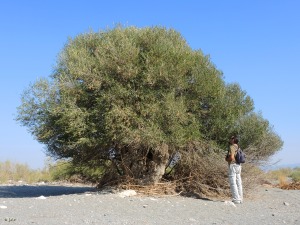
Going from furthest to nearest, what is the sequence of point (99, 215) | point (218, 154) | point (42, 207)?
point (218, 154)
point (42, 207)
point (99, 215)

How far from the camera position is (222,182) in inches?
662

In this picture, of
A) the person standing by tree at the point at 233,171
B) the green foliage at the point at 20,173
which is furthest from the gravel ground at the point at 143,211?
the green foliage at the point at 20,173

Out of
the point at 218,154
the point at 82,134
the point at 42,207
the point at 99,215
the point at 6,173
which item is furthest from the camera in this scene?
the point at 6,173

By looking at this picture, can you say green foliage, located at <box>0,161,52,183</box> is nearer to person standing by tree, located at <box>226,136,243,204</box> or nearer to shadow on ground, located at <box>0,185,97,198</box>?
shadow on ground, located at <box>0,185,97,198</box>

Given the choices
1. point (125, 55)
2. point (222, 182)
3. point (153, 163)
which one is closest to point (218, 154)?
point (222, 182)

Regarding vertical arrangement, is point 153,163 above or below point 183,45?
below

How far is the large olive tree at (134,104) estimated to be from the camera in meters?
15.2

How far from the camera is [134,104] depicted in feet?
50.9

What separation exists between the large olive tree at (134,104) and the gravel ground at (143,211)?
1.76 m

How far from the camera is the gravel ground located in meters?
10.7

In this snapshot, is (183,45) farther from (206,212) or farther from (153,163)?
(206,212)

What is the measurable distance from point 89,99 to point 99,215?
18.7ft

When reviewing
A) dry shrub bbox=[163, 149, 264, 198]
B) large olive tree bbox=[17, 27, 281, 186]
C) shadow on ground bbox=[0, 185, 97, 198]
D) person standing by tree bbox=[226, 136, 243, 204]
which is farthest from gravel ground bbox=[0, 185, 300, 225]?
shadow on ground bbox=[0, 185, 97, 198]

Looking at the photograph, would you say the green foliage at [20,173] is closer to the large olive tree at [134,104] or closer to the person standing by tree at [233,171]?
the large olive tree at [134,104]
